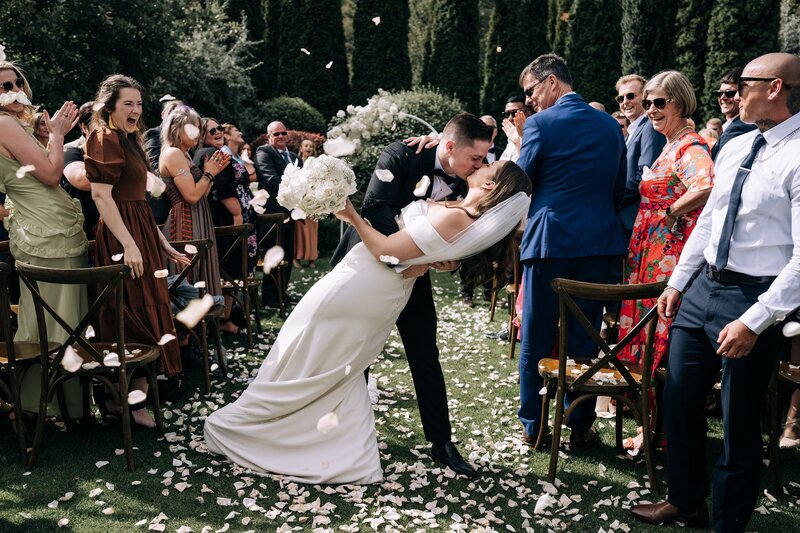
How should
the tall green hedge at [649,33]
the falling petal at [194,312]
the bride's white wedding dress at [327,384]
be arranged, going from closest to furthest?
the bride's white wedding dress at [327,384], the falling petal at [194,312], the tall green hedge at [649,33]

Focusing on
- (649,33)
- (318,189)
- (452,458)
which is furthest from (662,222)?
(649,33)

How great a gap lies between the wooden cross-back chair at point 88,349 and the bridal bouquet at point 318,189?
0.97 metres

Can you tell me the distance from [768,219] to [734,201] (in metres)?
0.14

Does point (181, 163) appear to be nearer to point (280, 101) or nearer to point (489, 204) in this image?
point (489, 204)

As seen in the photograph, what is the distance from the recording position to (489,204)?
11.2ft

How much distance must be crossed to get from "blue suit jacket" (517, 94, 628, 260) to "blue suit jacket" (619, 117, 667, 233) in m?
0.69

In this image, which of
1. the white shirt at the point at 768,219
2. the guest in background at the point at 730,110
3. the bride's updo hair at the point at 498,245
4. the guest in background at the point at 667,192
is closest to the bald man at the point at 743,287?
the white shirt at the point at 768,219

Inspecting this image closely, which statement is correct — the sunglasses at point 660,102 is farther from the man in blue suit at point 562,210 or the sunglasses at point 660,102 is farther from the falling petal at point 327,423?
the falling petal at point 327,423

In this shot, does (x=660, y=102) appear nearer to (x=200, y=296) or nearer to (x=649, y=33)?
(x=200, y=296)

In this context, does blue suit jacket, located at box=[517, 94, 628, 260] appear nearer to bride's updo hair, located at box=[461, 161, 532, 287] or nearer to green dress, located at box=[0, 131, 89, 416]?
bride's updo hair, located at box=[461, 161, 532, 287]

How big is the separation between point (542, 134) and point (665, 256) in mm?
1073

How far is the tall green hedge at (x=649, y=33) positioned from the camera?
53.3 ft

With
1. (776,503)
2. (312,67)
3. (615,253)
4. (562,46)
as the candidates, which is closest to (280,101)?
(312,67)

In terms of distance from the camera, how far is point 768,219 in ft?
8.75
